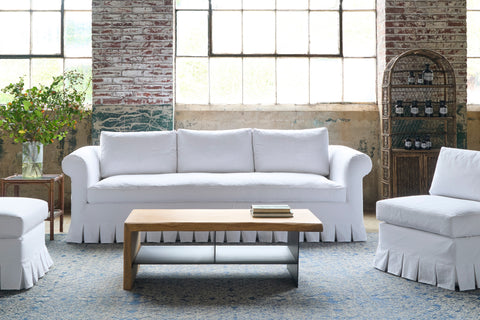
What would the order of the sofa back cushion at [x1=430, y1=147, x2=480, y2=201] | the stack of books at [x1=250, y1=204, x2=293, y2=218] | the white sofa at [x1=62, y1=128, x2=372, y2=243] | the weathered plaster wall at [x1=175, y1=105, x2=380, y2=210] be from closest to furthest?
the stack of books at [x1=250, y1=204, x2=293, y2=218], the sofa back cushion at [x1=430, y1=147, x2=480, y2=201], the white sofa at [x1=62, y1=128, x2=372, y2=243], the weathered plaster wall at [x1=175, y1=105, x2=380, y2=210]

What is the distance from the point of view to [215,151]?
16.1 feet

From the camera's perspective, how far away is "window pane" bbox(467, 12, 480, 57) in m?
6.05

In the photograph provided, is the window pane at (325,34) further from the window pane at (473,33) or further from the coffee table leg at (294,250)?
the coffee table leg at (294,250)

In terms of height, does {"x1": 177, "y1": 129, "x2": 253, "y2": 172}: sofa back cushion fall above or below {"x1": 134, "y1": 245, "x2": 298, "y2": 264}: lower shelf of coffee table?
above

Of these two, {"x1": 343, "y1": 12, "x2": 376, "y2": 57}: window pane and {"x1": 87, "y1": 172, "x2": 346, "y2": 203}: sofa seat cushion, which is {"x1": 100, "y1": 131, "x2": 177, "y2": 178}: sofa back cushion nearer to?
{"x1": 87, "y1": 172, "x2": 346, "y2": 203}: sofa seat cushion

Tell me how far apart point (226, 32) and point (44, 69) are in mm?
2231

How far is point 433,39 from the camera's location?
567 cm

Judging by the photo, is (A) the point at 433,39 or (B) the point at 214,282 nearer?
(B) the point at 214,282

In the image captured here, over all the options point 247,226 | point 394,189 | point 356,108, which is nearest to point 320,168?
point 394,189

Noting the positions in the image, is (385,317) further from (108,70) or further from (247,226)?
(108,70)

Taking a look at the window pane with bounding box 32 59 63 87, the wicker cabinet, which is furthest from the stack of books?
the window pane with bounding box 32 59 63 87

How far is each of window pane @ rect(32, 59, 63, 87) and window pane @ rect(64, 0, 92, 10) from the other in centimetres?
65

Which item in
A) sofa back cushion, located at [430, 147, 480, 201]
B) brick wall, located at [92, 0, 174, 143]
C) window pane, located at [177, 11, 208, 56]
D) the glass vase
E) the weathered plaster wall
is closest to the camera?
sofa back cushion, located at [430, 147, 480, 201]

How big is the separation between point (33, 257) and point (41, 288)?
230mm
